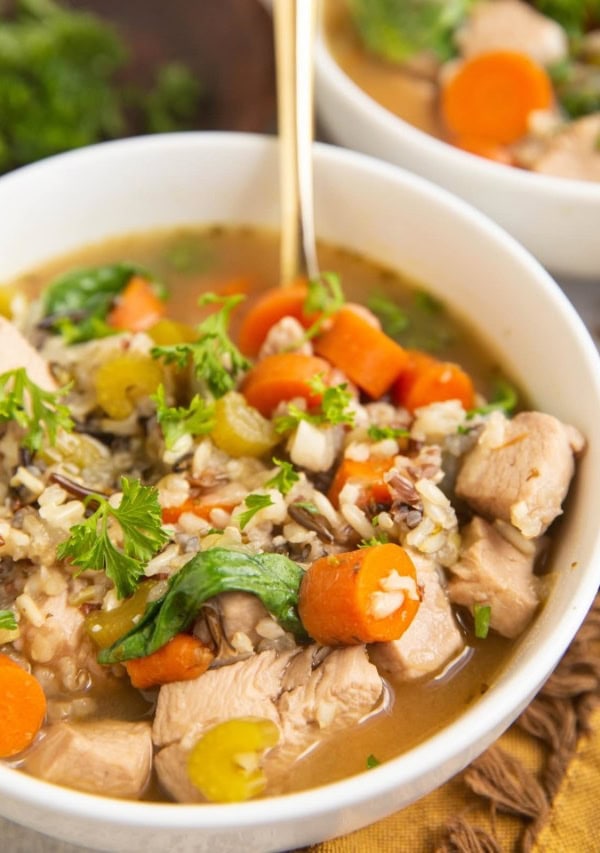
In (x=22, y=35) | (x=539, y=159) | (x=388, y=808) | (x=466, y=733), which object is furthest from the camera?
(x=22, y=35)

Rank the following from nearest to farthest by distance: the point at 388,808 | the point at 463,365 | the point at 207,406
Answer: the point at 388,808
the point at 207,406
the point at 463,365

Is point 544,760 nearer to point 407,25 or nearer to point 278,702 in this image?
point 278,702

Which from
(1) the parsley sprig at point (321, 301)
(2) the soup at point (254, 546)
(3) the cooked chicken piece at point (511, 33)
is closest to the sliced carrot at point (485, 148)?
(3) the cooked chicken piece at point (511, 33)

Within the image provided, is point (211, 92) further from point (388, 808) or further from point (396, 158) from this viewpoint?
point (388, 808)

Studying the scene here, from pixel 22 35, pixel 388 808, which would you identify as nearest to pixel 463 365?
pixel 388 808

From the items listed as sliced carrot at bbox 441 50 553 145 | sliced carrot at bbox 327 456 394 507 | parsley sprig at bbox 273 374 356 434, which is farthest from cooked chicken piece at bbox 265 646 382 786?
sliced carrot at bbox 441 50 553 145

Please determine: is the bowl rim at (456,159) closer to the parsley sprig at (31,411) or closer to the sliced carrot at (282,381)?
the sliced carrot at (282,381)
